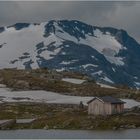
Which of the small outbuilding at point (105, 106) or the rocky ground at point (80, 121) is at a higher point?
the small outbuilding at point (105, 106)

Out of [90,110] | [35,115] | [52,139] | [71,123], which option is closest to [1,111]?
[35,115]

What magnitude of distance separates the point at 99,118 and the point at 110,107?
14.3 m

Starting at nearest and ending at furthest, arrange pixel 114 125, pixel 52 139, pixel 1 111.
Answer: pixel 52 139, pixel 114 125, pixel 1 111

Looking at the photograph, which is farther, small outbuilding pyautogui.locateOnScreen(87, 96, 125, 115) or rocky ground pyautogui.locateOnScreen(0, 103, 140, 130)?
small outbuilding pyautogui.locateOnScreen(87, 96, 125, 115)

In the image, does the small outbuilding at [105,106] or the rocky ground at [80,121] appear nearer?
the rocky ground at [80,121]

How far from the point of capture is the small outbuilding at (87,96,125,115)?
160 m

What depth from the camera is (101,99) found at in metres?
162

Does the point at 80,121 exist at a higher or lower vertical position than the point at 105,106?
lower

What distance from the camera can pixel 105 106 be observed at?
160 metres

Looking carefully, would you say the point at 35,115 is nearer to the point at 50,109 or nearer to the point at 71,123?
the point at 50,109

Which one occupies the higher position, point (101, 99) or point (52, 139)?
point (101, 99)

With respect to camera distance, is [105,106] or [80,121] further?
[105,106]

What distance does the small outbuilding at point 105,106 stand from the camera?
160125 millimetres

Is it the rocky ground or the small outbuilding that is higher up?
the small outbuilding
